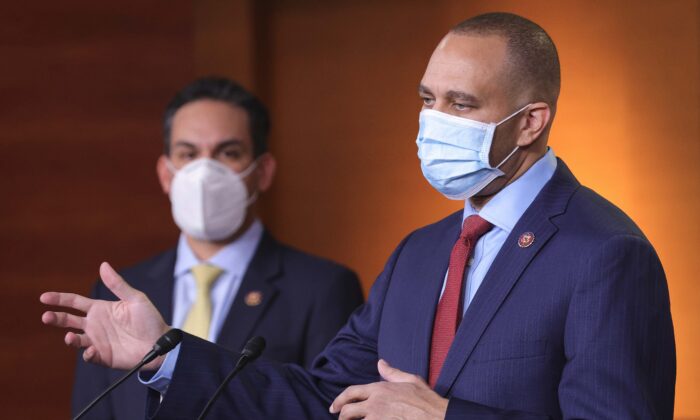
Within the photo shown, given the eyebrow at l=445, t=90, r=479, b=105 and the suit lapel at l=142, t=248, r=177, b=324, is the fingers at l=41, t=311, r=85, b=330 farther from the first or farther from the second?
the suit lapel at l=142, t=248, r=177, b=324

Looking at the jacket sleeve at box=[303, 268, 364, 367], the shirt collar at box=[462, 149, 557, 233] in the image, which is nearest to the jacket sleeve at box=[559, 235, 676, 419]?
the shirt collar at box=[462, 149, 557, 233]

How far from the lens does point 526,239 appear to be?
233 centimetres

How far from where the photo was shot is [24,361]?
4.65 meters

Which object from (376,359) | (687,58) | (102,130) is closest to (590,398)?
(376,359)

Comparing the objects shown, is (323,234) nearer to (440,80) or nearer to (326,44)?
(326,44)

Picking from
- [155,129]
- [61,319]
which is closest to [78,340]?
[61,319]

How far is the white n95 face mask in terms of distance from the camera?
143 inches

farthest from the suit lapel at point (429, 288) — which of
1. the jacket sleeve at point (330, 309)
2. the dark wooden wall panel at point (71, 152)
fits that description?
the dark wooden wall panel at point (71, 152)

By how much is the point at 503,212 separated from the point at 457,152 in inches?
6.2

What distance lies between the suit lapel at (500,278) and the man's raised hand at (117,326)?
2.08ft

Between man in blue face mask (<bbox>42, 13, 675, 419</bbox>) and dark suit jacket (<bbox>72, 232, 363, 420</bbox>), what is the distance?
815 mm

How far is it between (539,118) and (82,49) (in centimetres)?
269

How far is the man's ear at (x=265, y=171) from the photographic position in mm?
3787

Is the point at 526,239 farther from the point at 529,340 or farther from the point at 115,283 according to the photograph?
the point at 115,283
